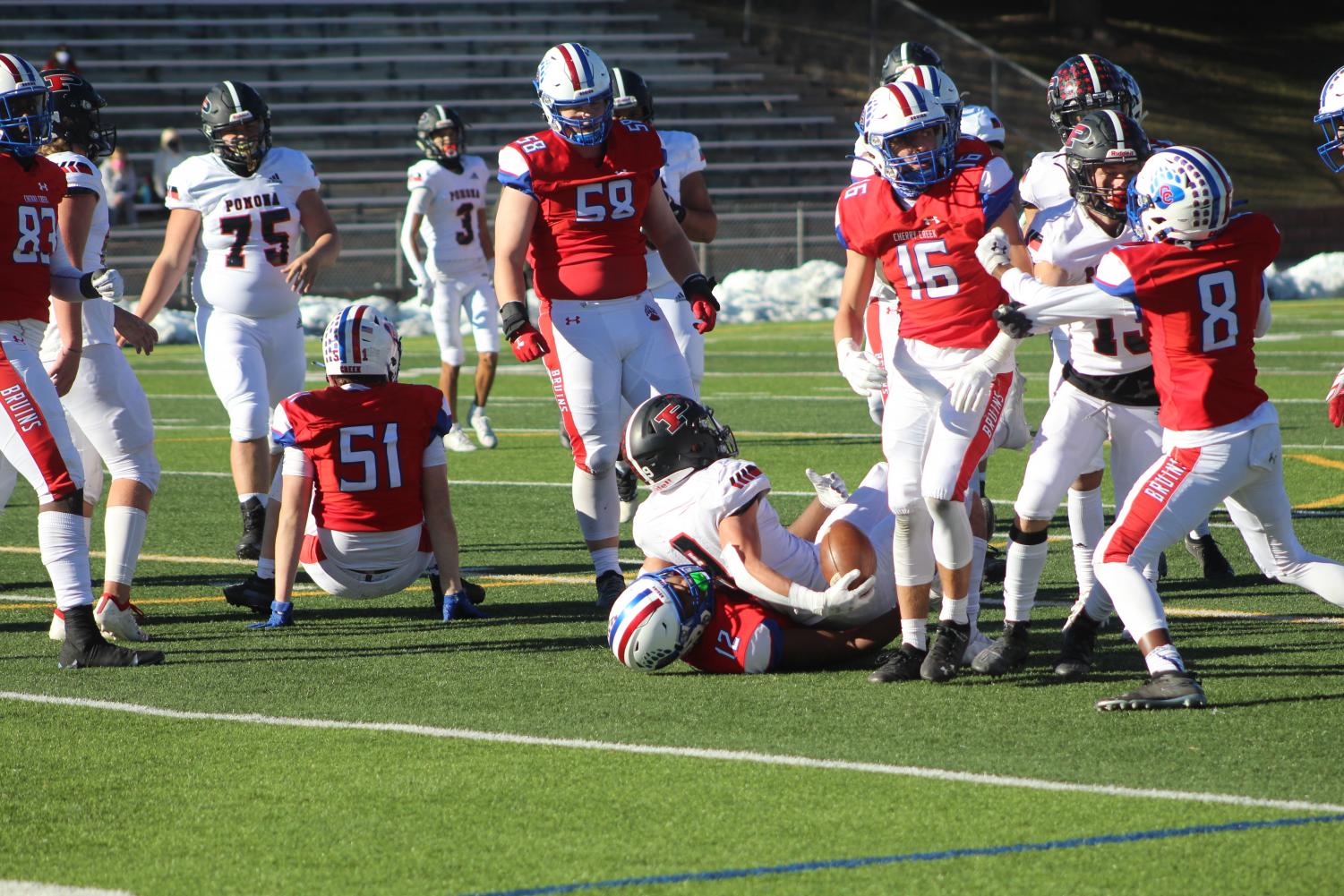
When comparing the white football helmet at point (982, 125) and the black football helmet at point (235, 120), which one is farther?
the white football helmet at point (982, 125)

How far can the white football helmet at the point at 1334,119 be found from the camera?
6754mm

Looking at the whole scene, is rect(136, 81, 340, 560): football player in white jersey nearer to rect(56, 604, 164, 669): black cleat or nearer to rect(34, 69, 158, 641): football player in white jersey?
rect(34, 69, 158, 641): football player in white jersey

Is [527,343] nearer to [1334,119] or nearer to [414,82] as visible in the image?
[1334,119]

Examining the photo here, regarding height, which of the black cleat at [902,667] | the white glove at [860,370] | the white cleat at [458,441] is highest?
the white glove at [860,370]

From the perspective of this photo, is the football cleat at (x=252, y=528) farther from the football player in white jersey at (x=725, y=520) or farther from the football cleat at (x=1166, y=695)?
the football cleat at (x=1166, y=695)

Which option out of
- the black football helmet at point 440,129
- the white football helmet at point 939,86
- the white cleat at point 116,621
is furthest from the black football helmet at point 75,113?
the black football helmet at point 440,129

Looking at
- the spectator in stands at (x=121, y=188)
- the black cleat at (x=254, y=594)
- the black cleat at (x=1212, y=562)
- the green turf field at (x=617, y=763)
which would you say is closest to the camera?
the green turf field at (x=617, y=763)

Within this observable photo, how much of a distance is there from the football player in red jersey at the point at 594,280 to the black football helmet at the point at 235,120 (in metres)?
1.49

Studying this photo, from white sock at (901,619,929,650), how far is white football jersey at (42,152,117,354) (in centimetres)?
334

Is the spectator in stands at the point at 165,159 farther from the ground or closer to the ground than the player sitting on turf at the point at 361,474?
closer to the ground

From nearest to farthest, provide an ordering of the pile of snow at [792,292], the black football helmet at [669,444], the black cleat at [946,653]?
the black cleat at [946,653]
the black football helmet at [669,444]
the pile of snow at [792,292]

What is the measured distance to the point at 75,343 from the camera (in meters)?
6.74

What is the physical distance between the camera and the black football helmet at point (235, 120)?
8555 millimetres

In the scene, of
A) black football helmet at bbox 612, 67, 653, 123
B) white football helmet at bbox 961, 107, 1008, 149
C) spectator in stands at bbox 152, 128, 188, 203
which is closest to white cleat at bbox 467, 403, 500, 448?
black football helmet at bbox 612, 67, 653, 123
